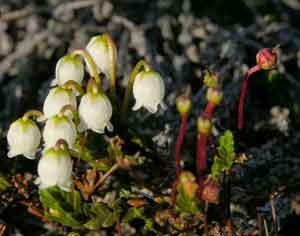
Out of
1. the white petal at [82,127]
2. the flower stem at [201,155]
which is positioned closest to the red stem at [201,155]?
the flower stem at [201,155]

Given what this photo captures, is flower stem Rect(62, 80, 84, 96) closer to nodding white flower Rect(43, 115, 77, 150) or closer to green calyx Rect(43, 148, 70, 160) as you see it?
nodding white flower Rect(43, 115, 77, 150)

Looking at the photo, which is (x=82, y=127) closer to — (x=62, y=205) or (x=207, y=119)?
(x=62, y=205)

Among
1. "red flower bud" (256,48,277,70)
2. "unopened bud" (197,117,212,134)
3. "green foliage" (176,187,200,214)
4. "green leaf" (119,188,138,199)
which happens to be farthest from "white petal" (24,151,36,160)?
"red flower bud" (256,48,277,70)

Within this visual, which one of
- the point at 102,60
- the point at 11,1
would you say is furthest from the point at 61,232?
the point at 11,1

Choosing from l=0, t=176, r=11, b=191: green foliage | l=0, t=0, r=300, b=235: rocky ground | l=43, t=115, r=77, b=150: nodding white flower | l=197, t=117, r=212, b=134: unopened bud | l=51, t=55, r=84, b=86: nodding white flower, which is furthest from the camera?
l=0, t=0, r=300, b=235: rocky ground

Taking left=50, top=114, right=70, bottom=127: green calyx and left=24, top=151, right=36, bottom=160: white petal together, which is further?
left=24, top=151, right=36, bottom=160: white petal

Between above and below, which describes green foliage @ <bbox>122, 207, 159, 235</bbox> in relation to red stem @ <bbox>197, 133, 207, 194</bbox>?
below
